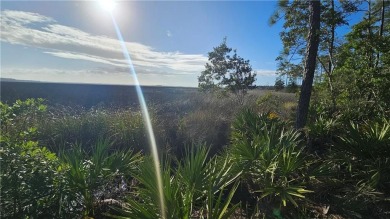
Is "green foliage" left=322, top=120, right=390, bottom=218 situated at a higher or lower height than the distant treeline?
higher

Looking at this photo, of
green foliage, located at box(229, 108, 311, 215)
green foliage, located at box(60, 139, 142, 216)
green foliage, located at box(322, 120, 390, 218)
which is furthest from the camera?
green foliage, located at box(322, 120, 390, 218)

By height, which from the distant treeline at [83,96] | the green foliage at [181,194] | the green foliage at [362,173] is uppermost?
the green foliage at [181,194]

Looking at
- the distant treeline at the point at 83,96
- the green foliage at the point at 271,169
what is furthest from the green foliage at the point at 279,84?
the green foliage at the point at 271,169

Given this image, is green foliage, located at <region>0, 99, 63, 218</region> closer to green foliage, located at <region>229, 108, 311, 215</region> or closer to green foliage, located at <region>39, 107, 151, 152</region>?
green foliage, located at <region>229, 108, 311, 215</region>

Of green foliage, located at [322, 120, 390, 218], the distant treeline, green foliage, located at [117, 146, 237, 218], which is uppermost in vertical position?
green foliage, located at [117, 146, 237, 218]

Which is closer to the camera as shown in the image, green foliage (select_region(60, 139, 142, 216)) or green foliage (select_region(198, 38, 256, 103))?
green foliage (select_region(60, 139, 142, 216))

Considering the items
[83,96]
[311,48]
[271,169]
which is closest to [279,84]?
[311,48]

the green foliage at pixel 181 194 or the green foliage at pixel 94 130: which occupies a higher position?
the green foliage at pixel 181 194

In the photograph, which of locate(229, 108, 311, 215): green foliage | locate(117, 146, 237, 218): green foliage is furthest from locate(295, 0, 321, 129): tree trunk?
locate(117, 146, 237, 218): green foliage

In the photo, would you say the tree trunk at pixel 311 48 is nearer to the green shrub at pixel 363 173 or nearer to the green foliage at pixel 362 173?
the green shrub at pixel 363 173

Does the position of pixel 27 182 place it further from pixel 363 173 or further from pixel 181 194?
pixel 363 173

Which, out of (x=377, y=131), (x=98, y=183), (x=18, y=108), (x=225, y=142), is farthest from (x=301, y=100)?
(x=18, y=108)

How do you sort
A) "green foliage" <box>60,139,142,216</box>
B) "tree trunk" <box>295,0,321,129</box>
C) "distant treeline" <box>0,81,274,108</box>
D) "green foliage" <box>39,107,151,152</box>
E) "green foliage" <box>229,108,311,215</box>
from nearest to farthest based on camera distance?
1. "green foliage" <box>60,139,142,216</box>
2. "green foliage" <box>229,108,311,215</box>
3. "tree trunk" <box>295,0,321,129</box>
4. "green foliage" <box>39,107,151,152</box>
5. "distant treeline" <box>0,81,274,108</box>

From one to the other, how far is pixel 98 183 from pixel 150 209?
148cm
